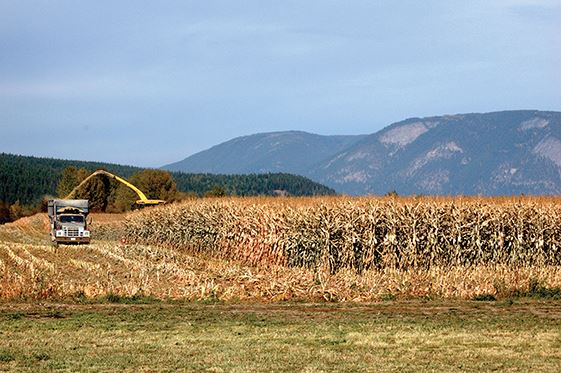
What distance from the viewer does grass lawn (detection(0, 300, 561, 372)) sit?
641 inches

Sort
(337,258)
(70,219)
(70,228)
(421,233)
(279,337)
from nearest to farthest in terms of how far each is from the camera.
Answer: (279,337)
(421,233)
(337,258)
(70,228)
(70,219)

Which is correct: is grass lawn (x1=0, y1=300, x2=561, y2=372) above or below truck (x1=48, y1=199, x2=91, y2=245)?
below

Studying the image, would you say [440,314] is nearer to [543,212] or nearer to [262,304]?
[262,304]

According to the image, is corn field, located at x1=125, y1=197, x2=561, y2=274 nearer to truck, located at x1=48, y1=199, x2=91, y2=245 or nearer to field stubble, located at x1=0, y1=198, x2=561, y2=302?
field stubble, located at x1=0, y1=198, x2=561, y2=302

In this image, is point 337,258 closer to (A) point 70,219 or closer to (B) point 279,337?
(B) point 279,337

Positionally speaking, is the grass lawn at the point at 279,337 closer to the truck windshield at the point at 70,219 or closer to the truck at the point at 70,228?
the truck at the point at 70,228

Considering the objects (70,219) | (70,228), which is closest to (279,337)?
(70,228)

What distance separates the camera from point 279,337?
19281 millimetres

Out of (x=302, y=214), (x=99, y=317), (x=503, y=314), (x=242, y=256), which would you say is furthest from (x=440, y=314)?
(x=242, y=256)

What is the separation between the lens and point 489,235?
36031 millimetres

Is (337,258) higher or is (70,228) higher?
(70,228)

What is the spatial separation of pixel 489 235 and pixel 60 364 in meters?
23.3

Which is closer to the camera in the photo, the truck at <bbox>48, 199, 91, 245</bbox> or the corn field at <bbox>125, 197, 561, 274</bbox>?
the corn field at <bbox>125, 197, 561, 274</bbox>

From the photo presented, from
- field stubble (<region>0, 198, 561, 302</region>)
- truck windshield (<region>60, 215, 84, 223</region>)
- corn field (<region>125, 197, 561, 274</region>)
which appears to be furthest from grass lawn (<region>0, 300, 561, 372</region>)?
truck windshield (<region>60, 215, 84, 223</region>)
